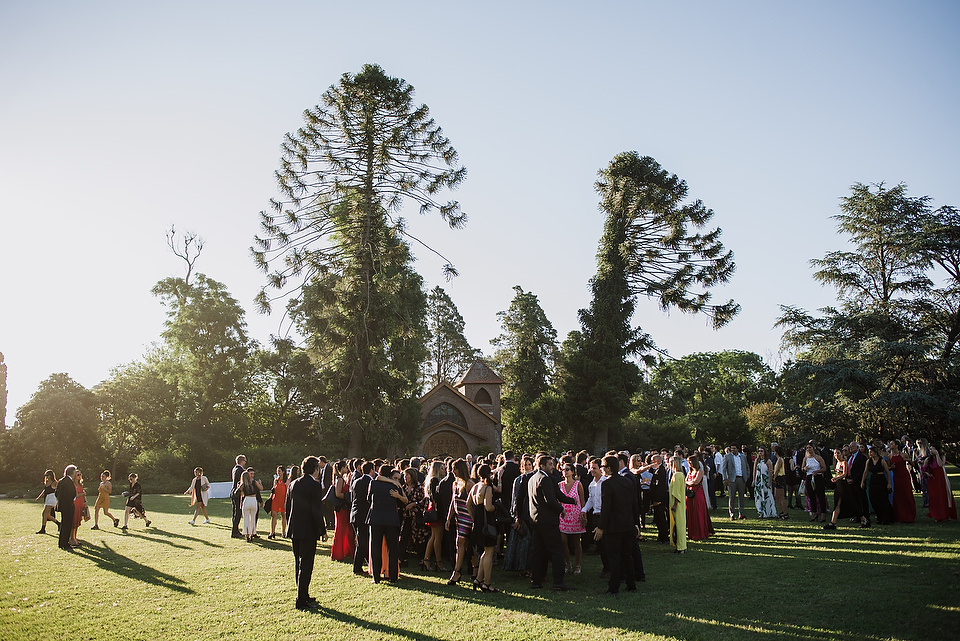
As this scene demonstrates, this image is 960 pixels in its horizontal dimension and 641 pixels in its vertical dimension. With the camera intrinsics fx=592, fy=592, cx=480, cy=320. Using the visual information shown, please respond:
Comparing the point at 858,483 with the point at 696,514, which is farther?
the point at 858,483

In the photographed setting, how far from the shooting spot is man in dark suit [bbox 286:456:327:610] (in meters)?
8.03

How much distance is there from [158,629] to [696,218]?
3520 centimetres

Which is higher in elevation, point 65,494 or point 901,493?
point 901,493

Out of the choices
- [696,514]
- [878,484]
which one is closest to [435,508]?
[696,514]

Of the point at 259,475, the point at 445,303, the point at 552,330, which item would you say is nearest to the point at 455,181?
the point at 259,475

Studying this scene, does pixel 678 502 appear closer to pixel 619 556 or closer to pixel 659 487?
pixel 659 487

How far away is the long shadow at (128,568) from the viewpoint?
370 inches

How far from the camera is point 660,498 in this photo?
1295 cm

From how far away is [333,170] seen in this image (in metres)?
24.2

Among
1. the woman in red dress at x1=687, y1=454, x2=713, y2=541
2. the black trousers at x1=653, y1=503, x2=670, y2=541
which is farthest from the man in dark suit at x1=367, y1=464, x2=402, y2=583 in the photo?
the woman in red dress at x1=687, y1=454, x2=713, y2=541

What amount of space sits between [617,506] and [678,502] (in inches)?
140

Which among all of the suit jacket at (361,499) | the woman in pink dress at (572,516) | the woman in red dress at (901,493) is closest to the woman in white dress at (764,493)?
the woman in red dress at (901,493)

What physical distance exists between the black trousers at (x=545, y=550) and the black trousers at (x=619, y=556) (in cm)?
69

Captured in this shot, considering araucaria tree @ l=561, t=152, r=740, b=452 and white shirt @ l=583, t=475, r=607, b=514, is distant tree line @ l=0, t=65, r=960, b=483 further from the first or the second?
white shirt @ l=583, t=475, r=607, b=514
